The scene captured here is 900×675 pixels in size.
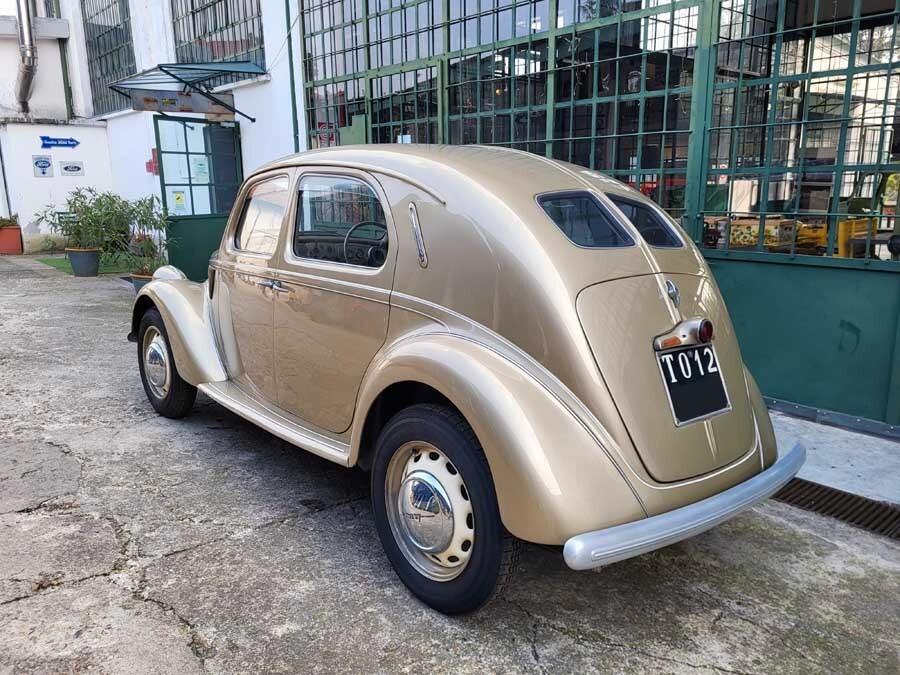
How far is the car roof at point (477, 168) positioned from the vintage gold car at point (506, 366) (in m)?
0.01

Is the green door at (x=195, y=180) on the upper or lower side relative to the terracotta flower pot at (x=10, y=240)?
upper

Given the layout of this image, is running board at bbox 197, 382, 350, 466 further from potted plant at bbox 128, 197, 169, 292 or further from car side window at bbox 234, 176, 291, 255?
potted plant at bbox 128, 197, 169, 292

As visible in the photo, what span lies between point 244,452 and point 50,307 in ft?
20.4

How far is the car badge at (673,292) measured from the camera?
2718 millimetres

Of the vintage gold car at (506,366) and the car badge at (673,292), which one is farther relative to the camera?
the car badge at (673,292)

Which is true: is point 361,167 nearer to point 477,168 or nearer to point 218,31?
point 477,168

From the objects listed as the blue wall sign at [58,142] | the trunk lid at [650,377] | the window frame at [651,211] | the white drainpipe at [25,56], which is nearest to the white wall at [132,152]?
the blue wall sign at [58,142]

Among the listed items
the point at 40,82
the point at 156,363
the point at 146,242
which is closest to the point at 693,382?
the point at 156,363

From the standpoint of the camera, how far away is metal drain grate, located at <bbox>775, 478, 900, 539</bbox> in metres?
3.50

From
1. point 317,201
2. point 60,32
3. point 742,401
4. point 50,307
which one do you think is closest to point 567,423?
point 742,401

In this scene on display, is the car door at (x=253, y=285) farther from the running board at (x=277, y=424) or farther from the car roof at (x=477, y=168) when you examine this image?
the car roof at (x=477, y=168)

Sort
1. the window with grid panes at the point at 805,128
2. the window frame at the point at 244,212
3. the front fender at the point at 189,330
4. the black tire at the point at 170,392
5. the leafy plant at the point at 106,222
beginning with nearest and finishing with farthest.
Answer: the window frame at the point at 244,212
the front fender at the point at 189,330
the window with grid panes at the point at 805,128
the black tire at the point at 170,392
the leafy plant at the point at 106,222

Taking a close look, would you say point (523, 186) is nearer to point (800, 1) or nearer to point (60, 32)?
point (800, 1)

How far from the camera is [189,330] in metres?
4.35
